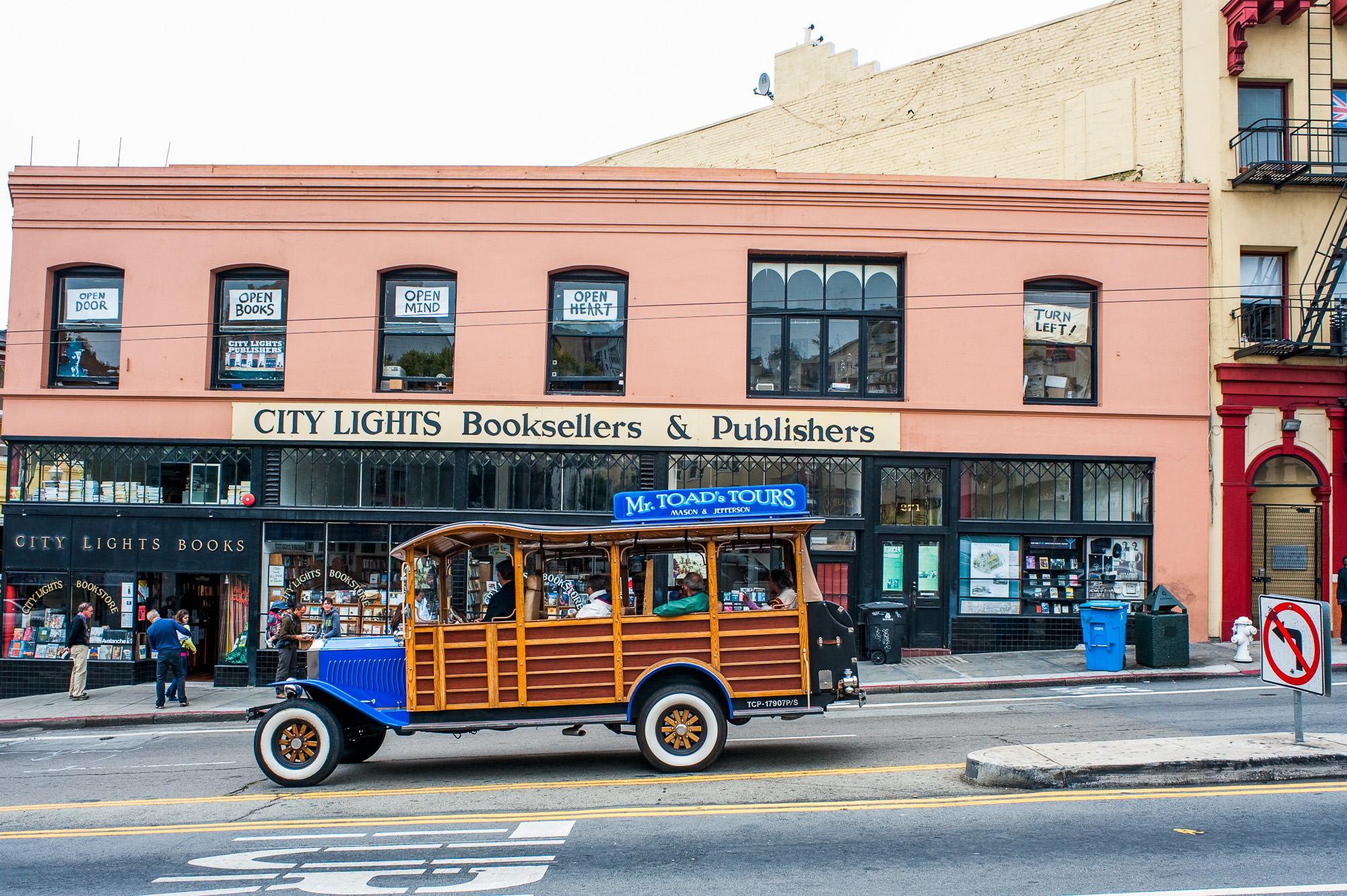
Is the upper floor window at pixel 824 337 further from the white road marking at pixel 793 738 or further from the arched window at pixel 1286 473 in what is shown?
the white road marking at pixel 793 738

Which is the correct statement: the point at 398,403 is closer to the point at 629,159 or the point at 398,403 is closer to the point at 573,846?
the point at 573,846

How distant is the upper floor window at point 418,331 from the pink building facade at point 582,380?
54 millimetres

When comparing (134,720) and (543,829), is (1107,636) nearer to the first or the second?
(543,829)

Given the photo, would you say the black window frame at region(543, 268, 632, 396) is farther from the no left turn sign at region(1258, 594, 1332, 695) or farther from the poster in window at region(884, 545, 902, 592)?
the no left turn sign at region(1258, 594, 1332, 695)

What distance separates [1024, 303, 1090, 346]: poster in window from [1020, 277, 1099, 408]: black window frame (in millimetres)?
58

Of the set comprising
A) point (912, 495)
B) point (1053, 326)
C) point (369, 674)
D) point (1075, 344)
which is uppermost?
point (1053, 326)

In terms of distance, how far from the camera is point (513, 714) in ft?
30.9

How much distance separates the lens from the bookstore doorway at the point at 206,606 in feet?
57.2

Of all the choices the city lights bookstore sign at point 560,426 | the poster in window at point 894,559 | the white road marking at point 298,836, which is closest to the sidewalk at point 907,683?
the poster in window at point 894,559

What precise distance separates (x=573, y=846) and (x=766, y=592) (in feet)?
11.3

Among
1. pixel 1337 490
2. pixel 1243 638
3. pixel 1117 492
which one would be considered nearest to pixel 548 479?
pixel 1117 492

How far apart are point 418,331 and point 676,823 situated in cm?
1261

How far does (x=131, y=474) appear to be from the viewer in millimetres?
17781

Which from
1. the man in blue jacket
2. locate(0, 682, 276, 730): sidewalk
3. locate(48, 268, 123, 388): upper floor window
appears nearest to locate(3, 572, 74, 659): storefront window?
locate(0, 682, 276, 730): sidewalk
